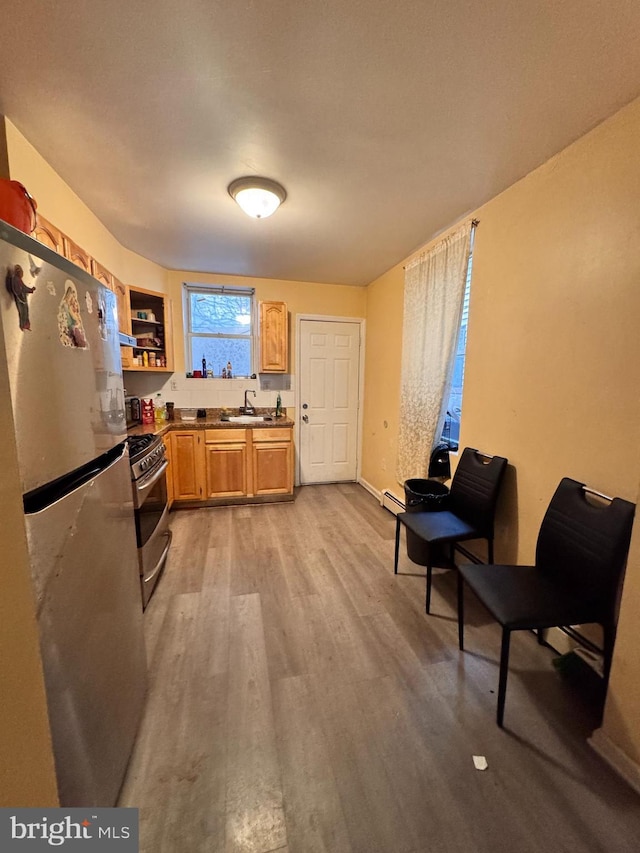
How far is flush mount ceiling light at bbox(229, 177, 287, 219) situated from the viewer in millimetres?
1887

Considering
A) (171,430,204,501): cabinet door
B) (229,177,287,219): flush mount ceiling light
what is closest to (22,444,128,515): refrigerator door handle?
(229,177,287,219): flush mount ceiling light

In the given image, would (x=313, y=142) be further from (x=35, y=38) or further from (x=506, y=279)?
(x=506, y=279)

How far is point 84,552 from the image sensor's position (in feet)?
2.92

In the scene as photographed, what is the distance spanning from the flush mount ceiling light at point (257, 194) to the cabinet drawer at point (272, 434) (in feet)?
6.59

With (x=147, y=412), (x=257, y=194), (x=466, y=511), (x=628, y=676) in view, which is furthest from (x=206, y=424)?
(x=628, y=676)

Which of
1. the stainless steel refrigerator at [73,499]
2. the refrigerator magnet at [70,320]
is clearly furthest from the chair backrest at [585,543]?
the refrigerator magnet at [70,320]

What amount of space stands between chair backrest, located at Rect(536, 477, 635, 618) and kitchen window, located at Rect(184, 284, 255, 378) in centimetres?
331

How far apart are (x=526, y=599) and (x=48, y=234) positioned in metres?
2.81

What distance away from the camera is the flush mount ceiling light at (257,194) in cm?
189

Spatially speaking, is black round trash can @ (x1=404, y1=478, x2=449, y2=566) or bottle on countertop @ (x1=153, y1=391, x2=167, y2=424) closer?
black round trash can @ (x1=404, y1=478, x2=449, y2=566)

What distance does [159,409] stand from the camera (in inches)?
143

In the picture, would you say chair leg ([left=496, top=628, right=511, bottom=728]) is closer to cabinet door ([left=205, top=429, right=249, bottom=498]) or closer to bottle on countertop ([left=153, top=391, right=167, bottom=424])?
cabinet door ([left=205, top=429, right=249, bottom=498])

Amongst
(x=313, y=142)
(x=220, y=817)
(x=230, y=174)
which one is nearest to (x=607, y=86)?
(x=313, y=142)

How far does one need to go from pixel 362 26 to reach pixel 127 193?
5.51 feet
